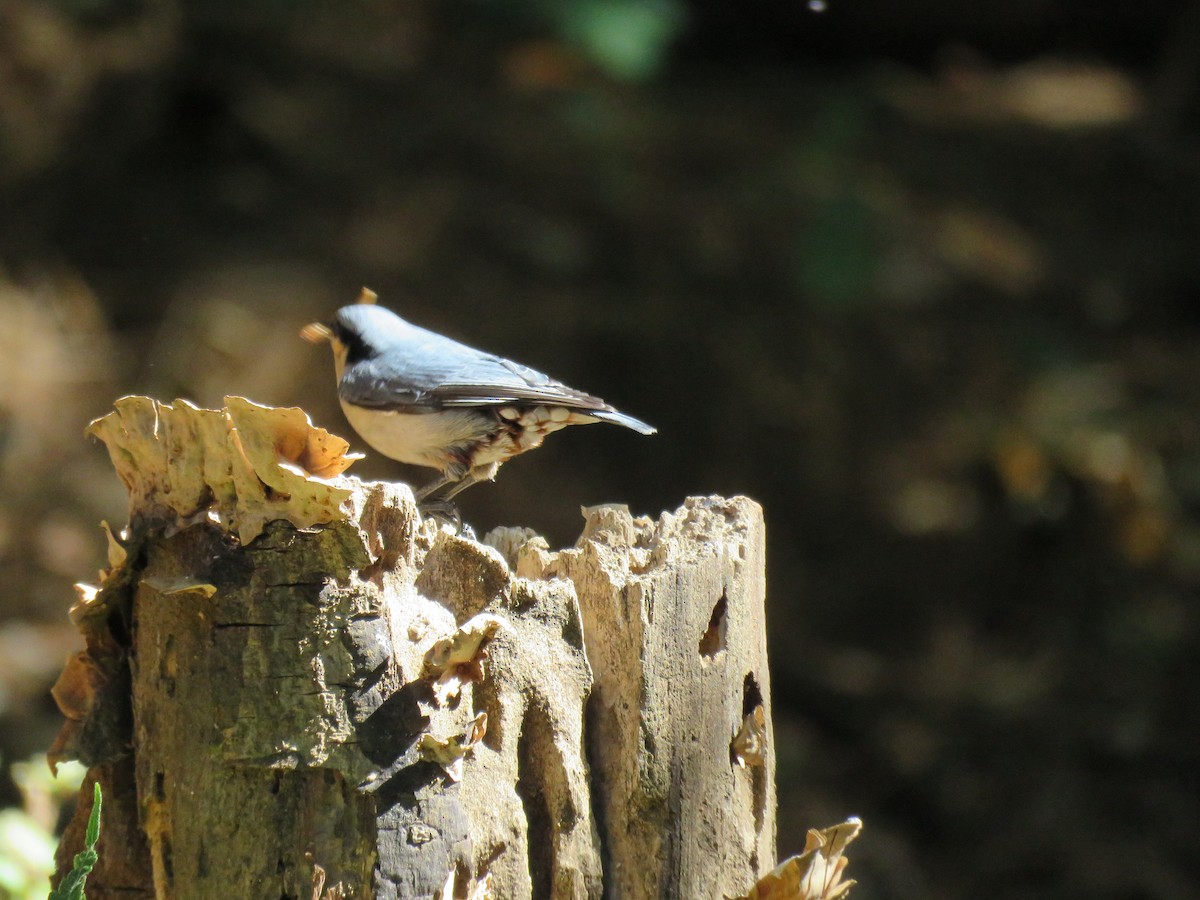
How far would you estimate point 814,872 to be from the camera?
212cm

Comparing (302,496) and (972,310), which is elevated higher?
(972,310)

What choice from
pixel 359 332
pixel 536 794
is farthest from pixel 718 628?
pixel 359 332

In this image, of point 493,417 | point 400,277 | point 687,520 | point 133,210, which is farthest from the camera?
point 133,210

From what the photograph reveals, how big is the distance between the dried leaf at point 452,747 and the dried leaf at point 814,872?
0.52 metres

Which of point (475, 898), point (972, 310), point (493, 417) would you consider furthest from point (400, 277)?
point (475, 898)

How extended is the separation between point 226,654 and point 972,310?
5398 mm

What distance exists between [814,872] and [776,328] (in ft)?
15.2

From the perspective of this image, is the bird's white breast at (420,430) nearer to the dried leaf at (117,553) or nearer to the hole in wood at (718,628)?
the hole in wood at (718,628)

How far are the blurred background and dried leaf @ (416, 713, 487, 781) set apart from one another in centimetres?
365

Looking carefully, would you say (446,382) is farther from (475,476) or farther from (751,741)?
(751,741)

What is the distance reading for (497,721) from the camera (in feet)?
6.79

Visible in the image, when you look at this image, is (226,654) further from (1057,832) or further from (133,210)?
(133,210)

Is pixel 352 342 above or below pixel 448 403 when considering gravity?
above

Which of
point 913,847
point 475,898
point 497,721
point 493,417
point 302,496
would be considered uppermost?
point 493,417
